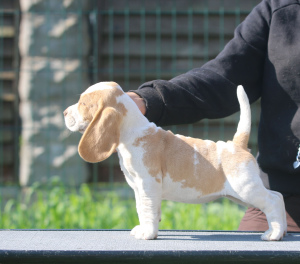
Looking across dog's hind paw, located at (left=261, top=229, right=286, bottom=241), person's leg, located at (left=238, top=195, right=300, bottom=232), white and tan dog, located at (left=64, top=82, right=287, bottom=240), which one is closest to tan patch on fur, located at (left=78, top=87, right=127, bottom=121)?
white and tan dog, located at (left=64, top=82, right=287, bottom=240)

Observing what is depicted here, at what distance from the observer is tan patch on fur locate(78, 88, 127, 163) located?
53.4 inches

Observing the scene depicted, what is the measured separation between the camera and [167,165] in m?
1.43

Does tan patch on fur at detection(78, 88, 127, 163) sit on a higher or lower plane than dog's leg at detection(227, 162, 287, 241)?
higher

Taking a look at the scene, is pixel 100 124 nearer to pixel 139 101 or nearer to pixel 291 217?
pixel 139 101

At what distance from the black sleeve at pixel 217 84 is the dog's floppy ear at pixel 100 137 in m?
0.23

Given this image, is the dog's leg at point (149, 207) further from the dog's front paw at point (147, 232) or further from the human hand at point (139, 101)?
the human hand at point (139, 101)

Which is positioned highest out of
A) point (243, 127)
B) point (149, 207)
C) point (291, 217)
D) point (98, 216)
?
point (243, 127)

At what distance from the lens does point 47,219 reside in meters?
2.98

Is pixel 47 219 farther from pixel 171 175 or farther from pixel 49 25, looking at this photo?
pixel 171 175

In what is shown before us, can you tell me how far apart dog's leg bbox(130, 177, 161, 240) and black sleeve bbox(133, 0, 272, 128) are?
25 cm

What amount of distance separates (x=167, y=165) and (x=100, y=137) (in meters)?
0.19

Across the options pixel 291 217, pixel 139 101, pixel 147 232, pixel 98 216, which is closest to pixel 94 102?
pixel 139 101

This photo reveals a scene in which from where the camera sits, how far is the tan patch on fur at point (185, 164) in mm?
1428

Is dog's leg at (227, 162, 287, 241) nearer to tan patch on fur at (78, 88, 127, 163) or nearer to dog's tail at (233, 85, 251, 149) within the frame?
dog's tail at (233, 85, 251, 149)
